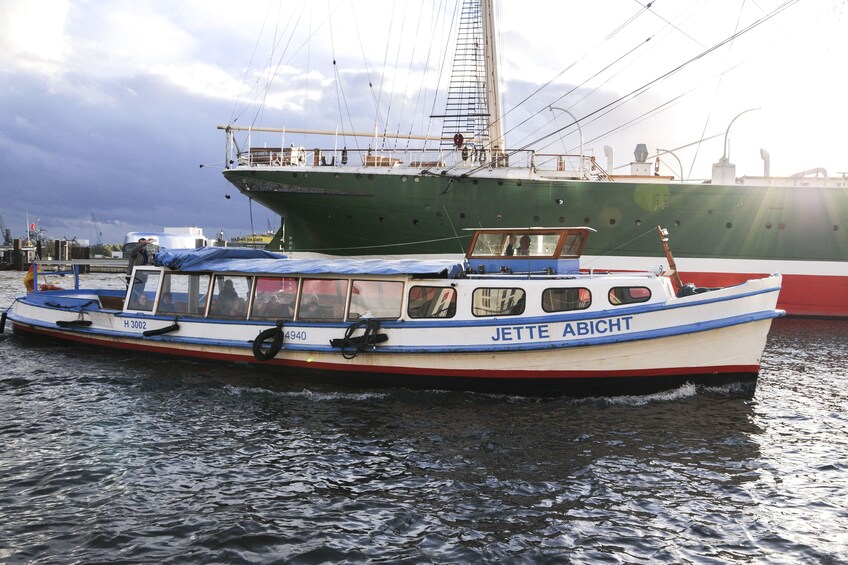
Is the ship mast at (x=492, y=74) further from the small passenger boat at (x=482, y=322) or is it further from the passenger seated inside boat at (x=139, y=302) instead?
the passenger seated inside boat at (x=139, y=302)

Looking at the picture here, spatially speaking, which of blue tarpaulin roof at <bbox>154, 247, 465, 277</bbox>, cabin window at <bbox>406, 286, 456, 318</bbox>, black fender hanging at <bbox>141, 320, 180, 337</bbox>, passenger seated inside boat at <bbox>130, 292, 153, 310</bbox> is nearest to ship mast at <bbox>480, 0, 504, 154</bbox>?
blue tarpaulin roof at <bbox>154, 247, 465, 277</bbox>

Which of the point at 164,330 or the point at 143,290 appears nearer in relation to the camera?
the point at 164,330

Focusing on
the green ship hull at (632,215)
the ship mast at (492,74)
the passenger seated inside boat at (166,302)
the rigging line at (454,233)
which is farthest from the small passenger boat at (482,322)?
the ship mast at (492,74)

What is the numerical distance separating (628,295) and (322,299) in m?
7.06

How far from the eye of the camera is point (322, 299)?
15.5m

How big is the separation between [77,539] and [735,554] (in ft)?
25.2

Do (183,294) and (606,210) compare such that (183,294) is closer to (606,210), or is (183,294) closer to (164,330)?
(164,330)

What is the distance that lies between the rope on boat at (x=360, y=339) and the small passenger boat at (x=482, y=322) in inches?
1.2

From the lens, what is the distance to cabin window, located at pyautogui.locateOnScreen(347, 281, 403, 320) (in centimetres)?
1469

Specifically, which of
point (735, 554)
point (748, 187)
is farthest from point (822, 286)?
point (735, 554)

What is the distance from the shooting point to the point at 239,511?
8.35 metres

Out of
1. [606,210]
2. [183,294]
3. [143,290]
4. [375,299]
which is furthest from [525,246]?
[606,210]

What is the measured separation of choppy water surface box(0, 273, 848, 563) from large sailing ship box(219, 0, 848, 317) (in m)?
15.4

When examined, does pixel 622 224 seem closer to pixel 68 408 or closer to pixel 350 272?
pixel 350 272
